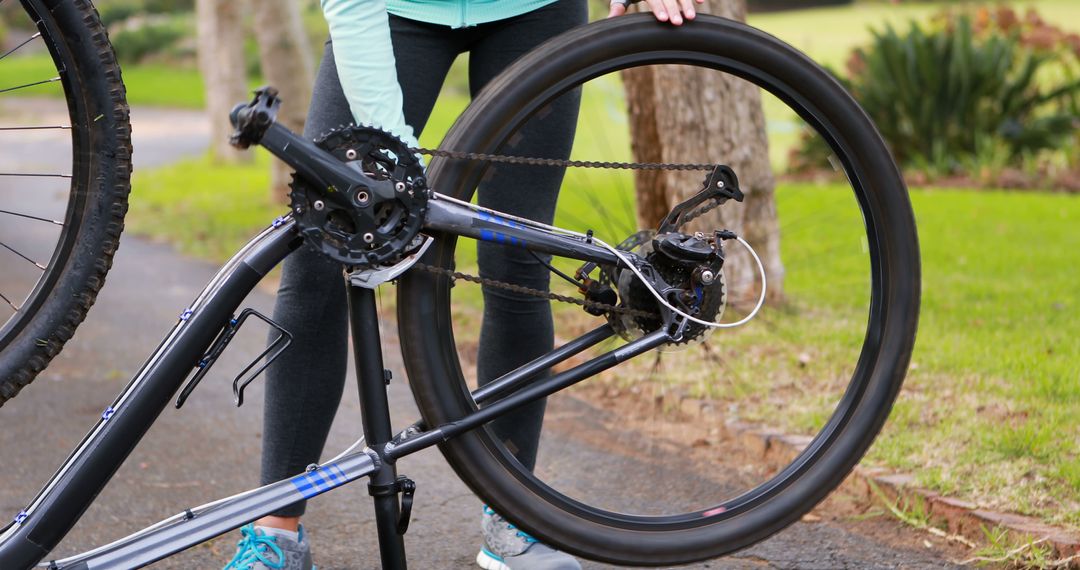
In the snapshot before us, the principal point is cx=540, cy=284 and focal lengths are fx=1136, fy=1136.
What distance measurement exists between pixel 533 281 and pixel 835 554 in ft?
3.12

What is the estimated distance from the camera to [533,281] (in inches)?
92.7

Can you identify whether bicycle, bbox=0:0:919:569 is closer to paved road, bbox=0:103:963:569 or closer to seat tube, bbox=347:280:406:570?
seat tube, bbox=347:280:406:570

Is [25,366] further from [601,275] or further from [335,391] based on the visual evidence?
[601,275]

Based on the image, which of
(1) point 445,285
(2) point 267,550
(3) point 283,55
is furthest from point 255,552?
(3) point 283,55

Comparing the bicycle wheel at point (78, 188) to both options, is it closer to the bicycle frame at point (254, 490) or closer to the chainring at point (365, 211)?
the bicycle frame at point (254, 490)

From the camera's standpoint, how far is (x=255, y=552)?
7.10 ft

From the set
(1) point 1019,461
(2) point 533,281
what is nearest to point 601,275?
(2) point 533,281

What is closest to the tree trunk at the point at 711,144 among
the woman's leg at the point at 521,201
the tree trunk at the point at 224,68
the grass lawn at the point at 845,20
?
the woman's leg at the point at 521,201

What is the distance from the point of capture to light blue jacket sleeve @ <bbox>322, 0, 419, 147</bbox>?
196 cm

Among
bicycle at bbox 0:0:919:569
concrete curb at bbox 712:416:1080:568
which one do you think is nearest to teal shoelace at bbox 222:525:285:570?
bicycle at bbox 0:0:919:569

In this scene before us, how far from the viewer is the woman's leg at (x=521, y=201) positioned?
223cm

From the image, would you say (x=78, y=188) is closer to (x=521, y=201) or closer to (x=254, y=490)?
(x=254, y=490)

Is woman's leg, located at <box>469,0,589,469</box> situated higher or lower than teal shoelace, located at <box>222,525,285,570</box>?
higher

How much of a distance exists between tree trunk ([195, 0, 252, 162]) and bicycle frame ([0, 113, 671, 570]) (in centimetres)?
1181
